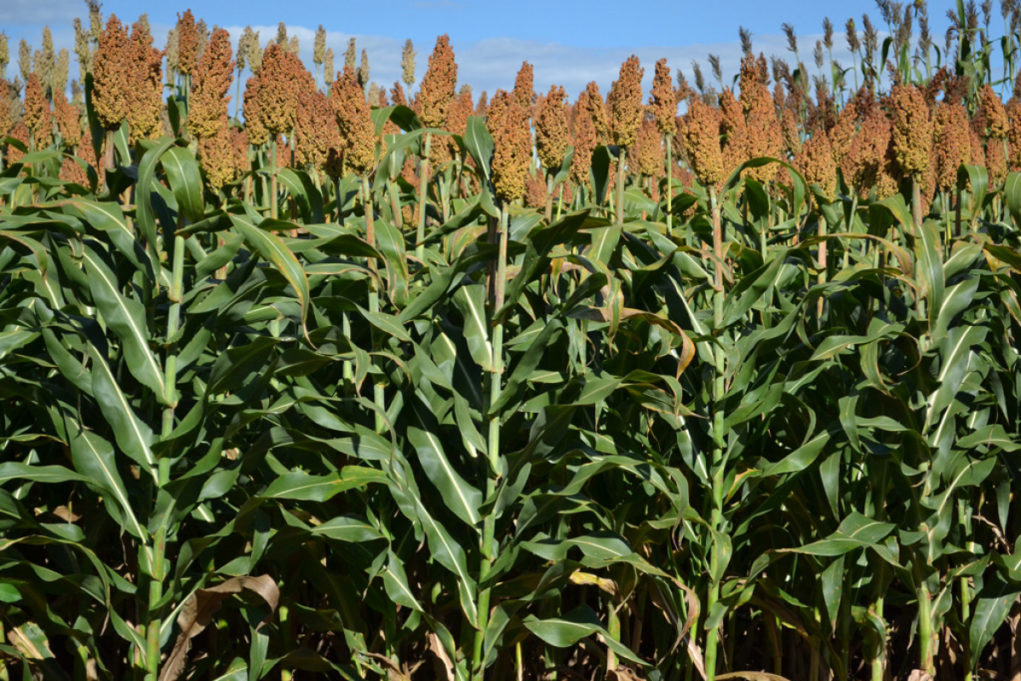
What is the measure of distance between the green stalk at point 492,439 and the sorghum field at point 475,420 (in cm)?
1

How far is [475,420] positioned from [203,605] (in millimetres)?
948

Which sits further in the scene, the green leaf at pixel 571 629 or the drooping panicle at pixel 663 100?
the drooping panicle at pixel 663 100

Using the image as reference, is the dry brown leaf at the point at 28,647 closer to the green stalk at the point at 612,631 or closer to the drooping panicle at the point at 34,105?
the green stalk at the point at 612,631

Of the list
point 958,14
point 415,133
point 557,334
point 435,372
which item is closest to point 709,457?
point 557,334

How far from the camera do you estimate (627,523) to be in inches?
136

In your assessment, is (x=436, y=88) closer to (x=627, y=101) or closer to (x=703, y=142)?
(x=627, y=101)

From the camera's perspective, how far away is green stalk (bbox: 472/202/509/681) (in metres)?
2.98

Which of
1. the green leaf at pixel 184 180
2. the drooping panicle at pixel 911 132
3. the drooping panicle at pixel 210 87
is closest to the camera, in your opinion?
the green leaf at pixel 184 180

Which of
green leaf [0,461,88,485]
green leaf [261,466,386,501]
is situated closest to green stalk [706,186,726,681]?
green leaf [261,466,386,501]

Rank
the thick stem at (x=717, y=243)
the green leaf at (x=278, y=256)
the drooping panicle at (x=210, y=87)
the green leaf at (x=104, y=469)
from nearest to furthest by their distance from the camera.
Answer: the green leaf at (x=278, y=256)
the green leaf at (x=104, y=469)
the thick stem at (x=717, y=243)
the drooping panicle at (x=210, y=87)

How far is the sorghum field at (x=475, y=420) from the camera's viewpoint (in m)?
2.92

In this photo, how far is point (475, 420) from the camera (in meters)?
3.15

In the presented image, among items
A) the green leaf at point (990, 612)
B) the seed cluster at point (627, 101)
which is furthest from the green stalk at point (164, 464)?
the green leaf at point (990, 612)

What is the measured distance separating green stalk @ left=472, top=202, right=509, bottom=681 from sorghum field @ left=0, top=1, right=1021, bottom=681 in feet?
0.04
